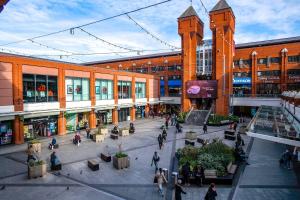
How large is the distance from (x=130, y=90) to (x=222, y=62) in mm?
16944

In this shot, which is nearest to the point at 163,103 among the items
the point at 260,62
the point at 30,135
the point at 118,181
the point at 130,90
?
the point at 130,90

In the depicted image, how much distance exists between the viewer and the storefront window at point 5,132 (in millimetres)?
24391

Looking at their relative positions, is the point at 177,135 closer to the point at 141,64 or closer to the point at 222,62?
the point at 222,62

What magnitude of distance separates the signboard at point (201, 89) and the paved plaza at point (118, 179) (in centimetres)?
2197

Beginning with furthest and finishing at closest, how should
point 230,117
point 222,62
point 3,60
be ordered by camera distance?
point 222,62 → point 230,117 → point 3,60

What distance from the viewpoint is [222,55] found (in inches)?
1719

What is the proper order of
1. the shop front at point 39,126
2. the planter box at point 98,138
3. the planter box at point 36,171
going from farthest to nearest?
the shop front at point 39,126 → the planter box at point 98,138 → the planter box at point 36,171

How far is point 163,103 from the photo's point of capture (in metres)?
56.3

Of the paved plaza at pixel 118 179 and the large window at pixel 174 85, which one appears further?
the large window at pixel 174 85

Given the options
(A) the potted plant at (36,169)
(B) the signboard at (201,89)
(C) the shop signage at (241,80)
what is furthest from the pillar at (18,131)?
(C) the shop signage at (241,80)

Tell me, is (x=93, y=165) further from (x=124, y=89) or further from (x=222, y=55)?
(x=222, y=55)

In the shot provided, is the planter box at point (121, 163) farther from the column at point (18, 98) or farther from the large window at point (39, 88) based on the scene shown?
the large window at point (39, 88)

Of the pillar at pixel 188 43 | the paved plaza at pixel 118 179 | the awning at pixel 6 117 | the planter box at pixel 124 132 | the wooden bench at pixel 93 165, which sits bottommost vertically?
the paved plaza at pixel 118 179

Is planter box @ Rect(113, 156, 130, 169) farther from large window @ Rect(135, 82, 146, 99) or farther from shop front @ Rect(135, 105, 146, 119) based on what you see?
large window @ Rect(135, 82, 146, 99)
